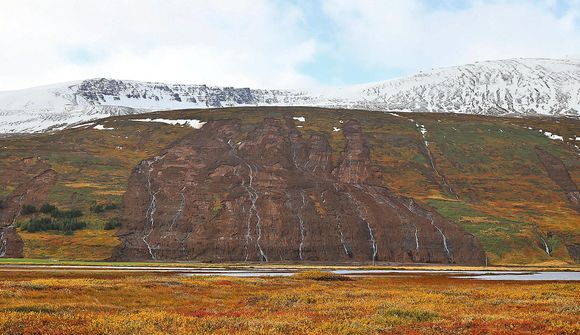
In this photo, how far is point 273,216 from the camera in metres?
124

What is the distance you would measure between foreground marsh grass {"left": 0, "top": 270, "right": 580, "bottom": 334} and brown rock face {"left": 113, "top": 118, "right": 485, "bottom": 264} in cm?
6472

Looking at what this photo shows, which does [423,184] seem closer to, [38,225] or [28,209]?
[38,225]

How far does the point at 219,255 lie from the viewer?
111688 mm

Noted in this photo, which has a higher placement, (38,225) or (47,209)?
(47,209)

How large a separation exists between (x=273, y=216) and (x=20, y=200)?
59889mm

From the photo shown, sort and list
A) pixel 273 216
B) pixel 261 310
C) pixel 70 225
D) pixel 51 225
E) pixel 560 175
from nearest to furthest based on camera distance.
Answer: pixel 261 310
pixel 51 225
pixel 70 225
pixel 273 216
pixel 560 175

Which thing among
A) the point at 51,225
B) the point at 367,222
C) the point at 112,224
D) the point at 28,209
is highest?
the point at 28,209

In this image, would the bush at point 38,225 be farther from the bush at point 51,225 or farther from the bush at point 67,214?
the bush at point 67,214

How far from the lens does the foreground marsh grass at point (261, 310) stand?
2286 cm

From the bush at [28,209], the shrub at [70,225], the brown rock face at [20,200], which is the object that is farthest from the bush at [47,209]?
the shrub at [70,225]

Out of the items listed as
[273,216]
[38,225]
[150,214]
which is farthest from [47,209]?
[273,216]

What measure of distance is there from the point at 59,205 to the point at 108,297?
3933 inches

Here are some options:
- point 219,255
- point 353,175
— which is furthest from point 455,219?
point 219,255

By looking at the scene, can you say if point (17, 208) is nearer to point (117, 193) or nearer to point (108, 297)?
point (117, 193)
